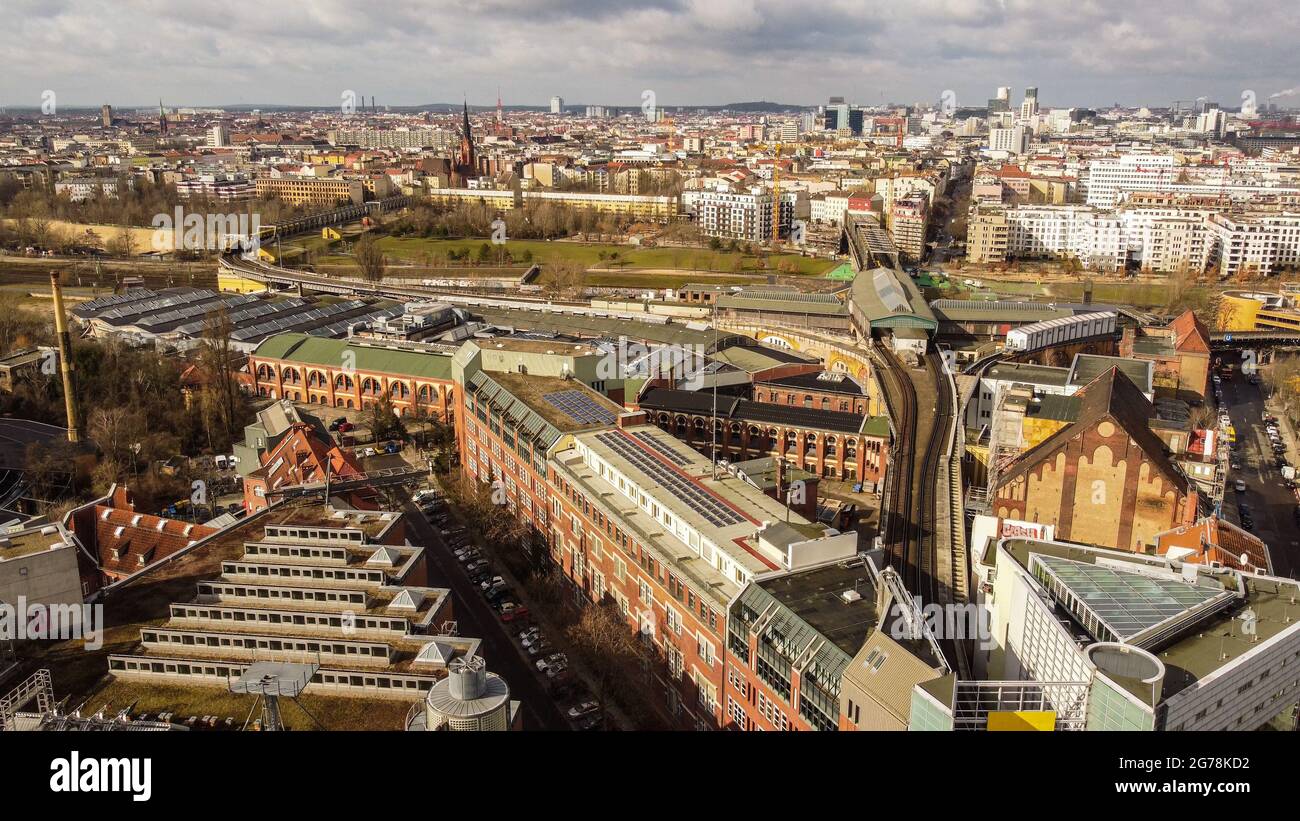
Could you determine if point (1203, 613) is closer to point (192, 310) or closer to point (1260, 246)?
point (192, 310)

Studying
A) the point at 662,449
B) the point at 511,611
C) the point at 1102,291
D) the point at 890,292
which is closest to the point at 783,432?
the point at 662,449

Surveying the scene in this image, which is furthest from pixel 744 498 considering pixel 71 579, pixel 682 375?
pixel 682 375

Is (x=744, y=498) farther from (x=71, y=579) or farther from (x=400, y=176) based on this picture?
(x=400, y=176)

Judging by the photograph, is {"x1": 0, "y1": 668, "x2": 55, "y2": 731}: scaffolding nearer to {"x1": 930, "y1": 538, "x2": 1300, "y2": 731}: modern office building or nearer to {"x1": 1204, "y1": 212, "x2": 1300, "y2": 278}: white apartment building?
{"x1": 930, "y1": 538, "x2": 1300, "y2": 731}: modern office building

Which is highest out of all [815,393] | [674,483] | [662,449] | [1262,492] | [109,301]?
[109,301]

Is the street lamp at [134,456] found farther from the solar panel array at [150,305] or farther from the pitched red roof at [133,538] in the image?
the solar panel array at [150,305]
